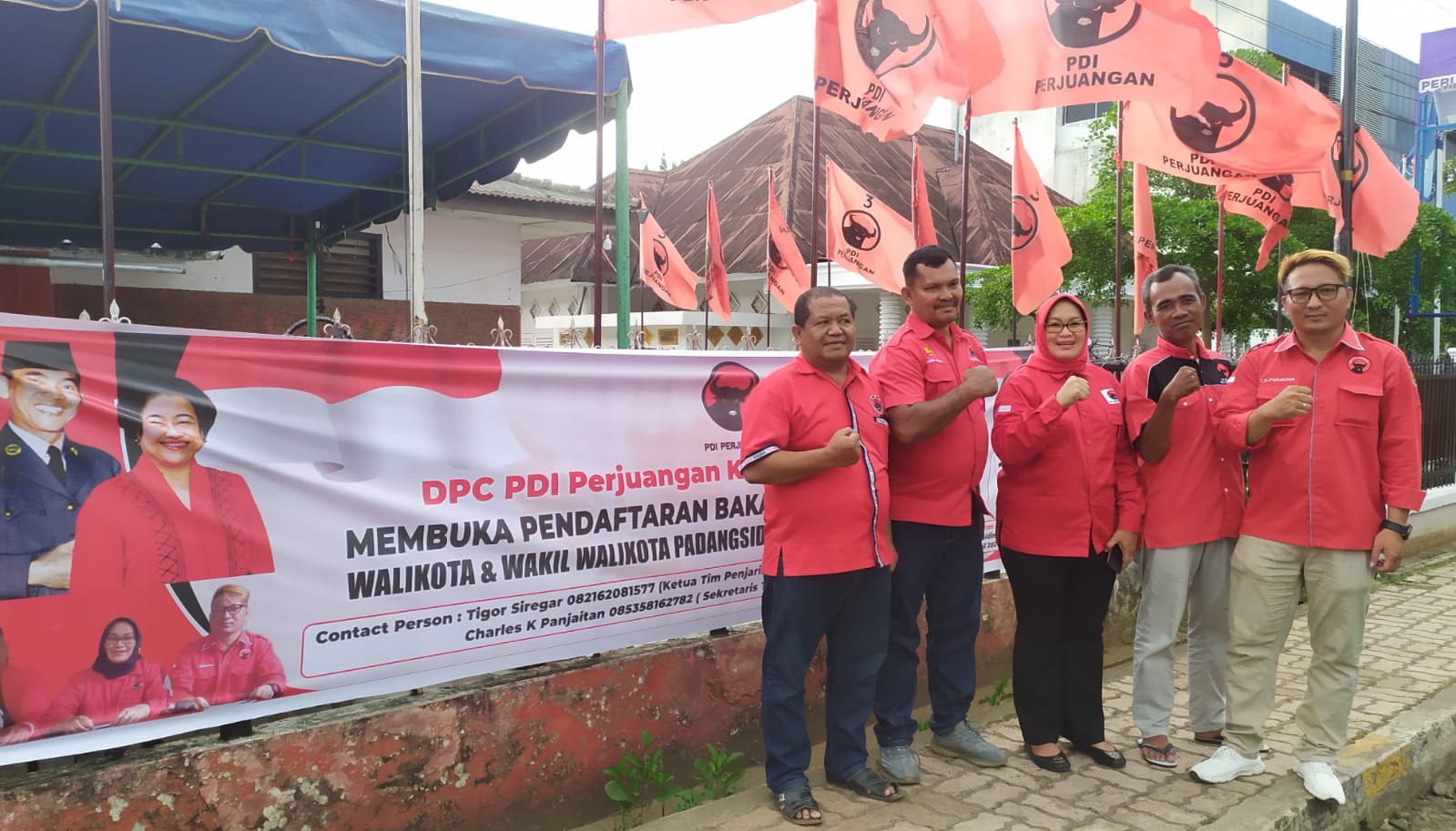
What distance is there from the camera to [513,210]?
44.7 feet

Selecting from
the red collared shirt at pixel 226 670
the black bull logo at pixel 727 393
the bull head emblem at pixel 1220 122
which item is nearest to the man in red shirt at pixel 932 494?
the black bull logo at pixel 727 393

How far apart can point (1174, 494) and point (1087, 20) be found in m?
2.72

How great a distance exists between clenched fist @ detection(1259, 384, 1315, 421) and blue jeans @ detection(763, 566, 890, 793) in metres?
1.51

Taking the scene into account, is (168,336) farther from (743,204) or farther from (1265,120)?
(743,204)

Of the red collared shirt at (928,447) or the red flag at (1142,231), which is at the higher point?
the red flag at (1142,231)

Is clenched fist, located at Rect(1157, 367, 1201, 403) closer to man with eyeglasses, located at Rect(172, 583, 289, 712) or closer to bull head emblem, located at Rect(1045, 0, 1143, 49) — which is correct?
bull head emblem, located at Rect(1045, 0, 1143, 49)

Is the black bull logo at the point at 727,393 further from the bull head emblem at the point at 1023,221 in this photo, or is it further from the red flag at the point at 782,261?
the red flag at the point at 782,261

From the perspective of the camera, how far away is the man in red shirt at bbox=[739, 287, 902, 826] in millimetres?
3307

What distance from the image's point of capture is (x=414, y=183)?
181 inches

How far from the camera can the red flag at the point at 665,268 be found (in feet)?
47.2

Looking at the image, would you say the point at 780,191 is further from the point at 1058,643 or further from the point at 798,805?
the point at 798,805

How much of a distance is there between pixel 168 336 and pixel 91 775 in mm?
1173

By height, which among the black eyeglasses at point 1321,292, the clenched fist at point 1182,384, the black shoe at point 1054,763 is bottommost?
the black shoe at point 1054,763

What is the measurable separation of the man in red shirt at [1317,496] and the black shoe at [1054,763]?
0.49 m
